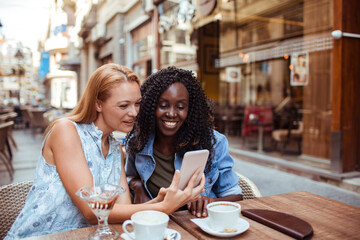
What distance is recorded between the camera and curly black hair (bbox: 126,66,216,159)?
1.98 m

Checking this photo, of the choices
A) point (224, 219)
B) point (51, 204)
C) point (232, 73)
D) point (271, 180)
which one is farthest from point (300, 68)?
point (51, 204)

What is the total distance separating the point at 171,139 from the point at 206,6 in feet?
19.1

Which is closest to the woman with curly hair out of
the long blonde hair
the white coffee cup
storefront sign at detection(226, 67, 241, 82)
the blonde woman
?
the blonde woman

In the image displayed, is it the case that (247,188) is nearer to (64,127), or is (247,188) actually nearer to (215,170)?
(215,170)

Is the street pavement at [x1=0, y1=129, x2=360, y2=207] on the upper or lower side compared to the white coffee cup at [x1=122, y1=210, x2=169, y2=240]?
lower

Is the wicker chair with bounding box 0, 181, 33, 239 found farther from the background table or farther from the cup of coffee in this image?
the cup of coffee

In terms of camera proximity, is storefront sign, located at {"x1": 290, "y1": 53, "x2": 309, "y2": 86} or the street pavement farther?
storefront sign, located at {"x1": 290, "y1": 53, "x2": 309, "y2": 86}

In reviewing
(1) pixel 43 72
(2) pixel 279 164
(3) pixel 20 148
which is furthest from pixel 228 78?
(1) pixel 43 72

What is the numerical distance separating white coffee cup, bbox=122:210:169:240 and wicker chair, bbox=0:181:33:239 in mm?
936

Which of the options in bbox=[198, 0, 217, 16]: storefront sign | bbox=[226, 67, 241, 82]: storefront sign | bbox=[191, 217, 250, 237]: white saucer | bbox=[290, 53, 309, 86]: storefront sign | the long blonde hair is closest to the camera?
bbox=[191, 217, 250, 237]: white saucer

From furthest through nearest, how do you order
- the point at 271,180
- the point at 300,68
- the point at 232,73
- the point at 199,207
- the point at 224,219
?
the point at 232,73
the point at 300,68
the point at 271,180
the point at 199,207
the point at 224,219

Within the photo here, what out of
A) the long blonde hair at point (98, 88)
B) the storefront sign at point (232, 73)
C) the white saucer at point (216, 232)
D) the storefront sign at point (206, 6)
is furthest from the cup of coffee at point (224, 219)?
the storefront sign at point (232, 73)

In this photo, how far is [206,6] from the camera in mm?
7148

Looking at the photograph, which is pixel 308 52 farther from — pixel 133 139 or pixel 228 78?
pixel 133 139
